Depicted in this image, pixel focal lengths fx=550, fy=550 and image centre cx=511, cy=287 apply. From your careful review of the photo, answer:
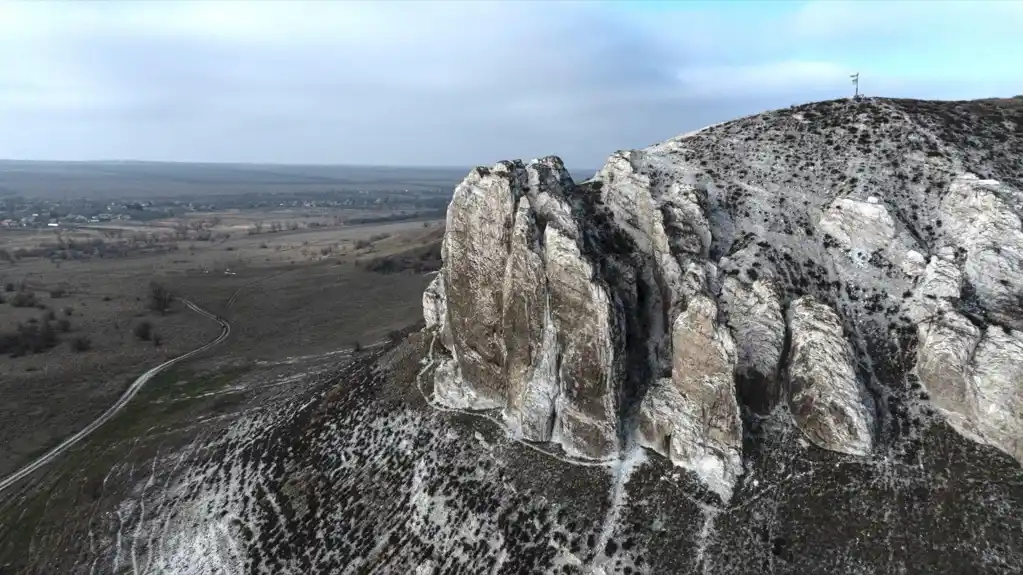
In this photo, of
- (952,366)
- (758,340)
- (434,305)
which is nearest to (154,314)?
(434,305)

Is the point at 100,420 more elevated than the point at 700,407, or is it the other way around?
the point at 700,407

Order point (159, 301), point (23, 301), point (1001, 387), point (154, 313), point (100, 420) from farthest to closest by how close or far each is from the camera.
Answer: point (23, 301) → point (159, 301) → point (154, 313) → point (100, 420) → point (1001, 387)

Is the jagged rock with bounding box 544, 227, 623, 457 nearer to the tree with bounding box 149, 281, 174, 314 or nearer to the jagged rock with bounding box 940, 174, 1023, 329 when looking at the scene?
the jagged rock with bounding box 940, 174, 1023, 329

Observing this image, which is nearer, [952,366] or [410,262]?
[952,366]

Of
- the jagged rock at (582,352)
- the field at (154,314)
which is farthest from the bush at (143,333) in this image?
the jagged rock at (582,352)

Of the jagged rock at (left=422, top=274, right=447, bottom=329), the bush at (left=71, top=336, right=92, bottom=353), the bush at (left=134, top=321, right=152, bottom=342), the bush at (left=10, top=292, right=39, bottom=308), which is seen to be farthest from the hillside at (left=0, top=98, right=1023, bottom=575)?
the bush at (left=10, top=292, right=39, bottom=308)

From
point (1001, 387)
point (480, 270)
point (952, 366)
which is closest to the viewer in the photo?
point (1001, 387)

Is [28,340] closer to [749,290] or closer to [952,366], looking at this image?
[749,290]

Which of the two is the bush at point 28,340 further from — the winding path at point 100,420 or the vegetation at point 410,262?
the vegetation at point 410,262
